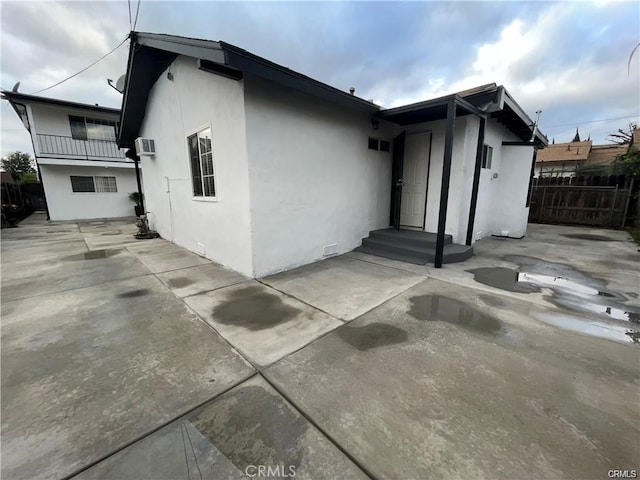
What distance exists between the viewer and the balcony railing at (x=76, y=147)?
1197 cm

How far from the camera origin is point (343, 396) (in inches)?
72.8

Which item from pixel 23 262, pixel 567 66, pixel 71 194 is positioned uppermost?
pixel 567 66

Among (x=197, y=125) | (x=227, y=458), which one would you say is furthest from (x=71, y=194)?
(x=227, y=458)

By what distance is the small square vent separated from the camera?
548cm

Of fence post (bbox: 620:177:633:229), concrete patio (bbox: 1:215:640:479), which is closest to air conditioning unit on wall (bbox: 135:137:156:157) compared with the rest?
concrete patio (bbox: 1:215:640:479)

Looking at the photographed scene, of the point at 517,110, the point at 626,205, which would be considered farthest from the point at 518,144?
the point at 626,205

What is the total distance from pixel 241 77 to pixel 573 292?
5848 millimetres

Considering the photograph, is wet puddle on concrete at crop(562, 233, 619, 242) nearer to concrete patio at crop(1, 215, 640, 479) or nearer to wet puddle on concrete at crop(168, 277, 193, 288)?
concrete patio at crop(1, 215, 640, 479)

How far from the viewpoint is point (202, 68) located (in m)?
3.73

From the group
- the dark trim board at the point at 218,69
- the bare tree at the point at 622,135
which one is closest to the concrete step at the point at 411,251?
the dark trim board at the point at 218,69

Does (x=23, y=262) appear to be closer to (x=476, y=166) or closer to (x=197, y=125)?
(x=197, y=125)

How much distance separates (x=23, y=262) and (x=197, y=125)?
4.69 metres

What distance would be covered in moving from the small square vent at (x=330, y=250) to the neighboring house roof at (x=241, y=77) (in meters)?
2.79

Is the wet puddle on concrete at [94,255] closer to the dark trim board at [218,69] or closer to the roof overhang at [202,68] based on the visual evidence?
the roof overhang at [202,68]
